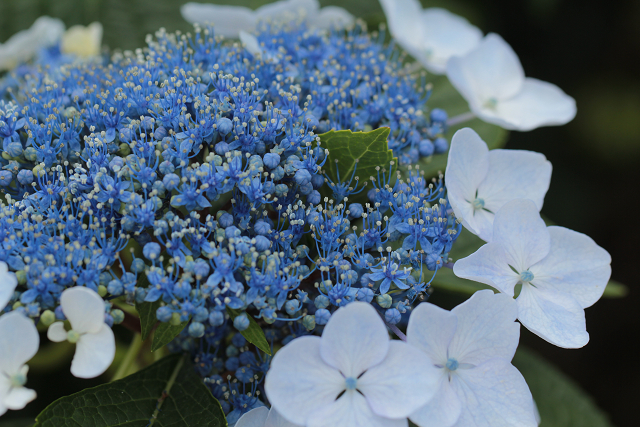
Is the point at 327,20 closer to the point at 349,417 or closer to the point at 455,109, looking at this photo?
the point at 455,109

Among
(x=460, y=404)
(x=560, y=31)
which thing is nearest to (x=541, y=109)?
(x=560, y=31)

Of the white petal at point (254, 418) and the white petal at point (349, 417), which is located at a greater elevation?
the white petal at point (349, 417)

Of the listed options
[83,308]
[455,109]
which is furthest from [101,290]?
[455,109]

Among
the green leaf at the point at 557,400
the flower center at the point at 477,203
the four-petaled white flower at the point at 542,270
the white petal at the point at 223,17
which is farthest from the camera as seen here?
the green leaf at the point at 557,400

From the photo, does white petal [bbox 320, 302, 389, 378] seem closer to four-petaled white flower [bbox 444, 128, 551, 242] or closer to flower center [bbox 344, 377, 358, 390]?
flower center [bbox 344, 377, 358, 390]

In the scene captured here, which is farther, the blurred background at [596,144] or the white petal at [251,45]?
the blurred background at [596,144]

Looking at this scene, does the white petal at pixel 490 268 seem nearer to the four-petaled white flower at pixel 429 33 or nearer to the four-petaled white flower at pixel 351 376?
the four-petaled white flower at pixel 351 376

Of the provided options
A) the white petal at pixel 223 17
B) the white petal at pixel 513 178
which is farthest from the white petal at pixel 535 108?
the white petal at pixel 223 17
